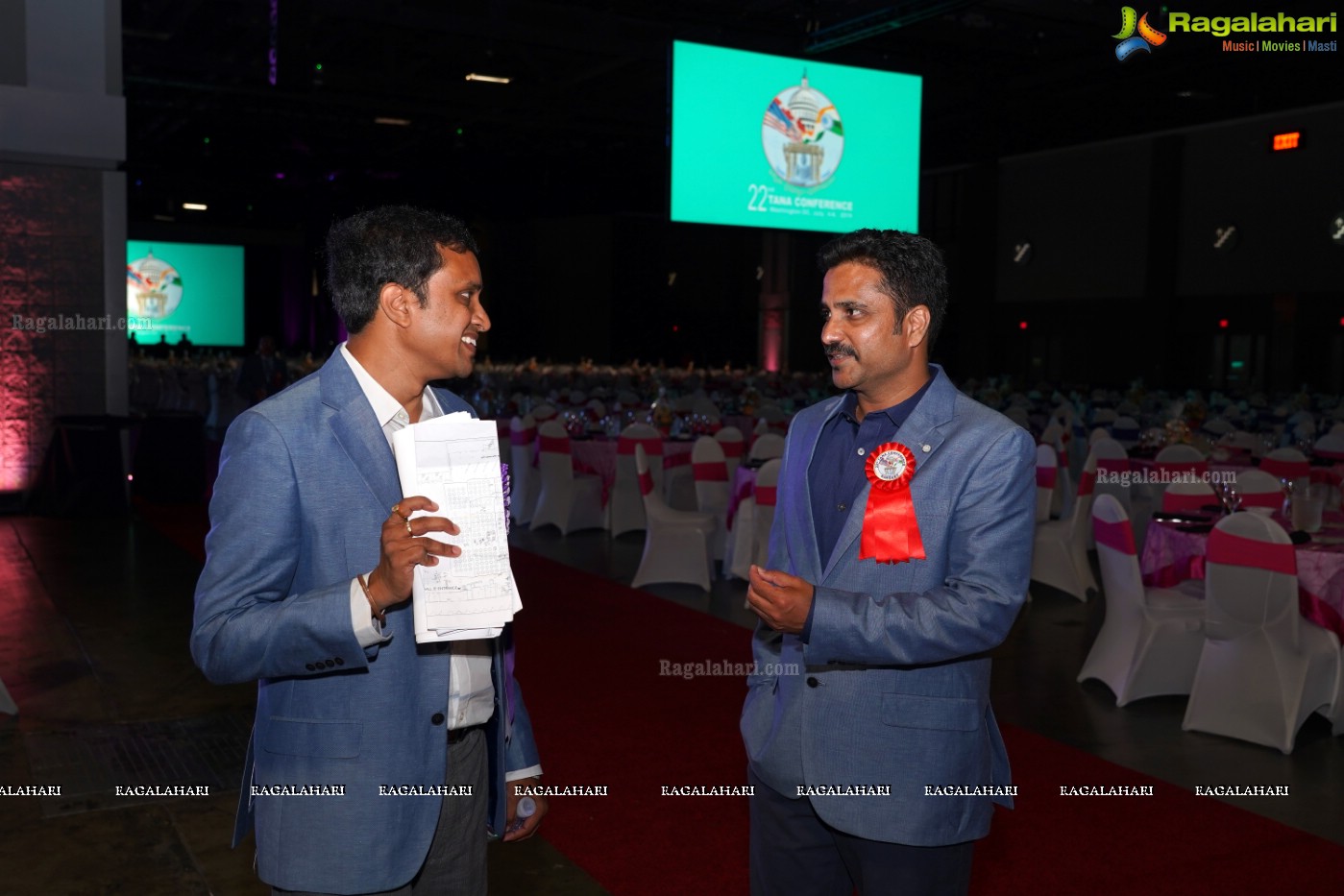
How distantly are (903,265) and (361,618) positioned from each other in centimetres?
99

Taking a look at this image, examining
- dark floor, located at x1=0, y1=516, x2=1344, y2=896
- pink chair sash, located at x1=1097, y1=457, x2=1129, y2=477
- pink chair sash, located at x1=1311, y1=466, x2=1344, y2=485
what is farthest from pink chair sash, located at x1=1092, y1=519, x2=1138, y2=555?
pink chair sash, located at x1=1097, y1=457, x2=1129, y2=477

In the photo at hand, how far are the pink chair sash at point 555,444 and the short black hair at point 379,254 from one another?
7.22 metres

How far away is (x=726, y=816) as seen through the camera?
358 centimetres

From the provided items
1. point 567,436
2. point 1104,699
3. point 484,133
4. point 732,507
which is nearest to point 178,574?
point 567,436

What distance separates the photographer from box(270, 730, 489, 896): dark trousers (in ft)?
5.47

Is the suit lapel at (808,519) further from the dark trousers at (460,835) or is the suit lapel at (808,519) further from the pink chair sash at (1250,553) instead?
the pink chair sash at (1250,553)

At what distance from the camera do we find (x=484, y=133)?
2016cm

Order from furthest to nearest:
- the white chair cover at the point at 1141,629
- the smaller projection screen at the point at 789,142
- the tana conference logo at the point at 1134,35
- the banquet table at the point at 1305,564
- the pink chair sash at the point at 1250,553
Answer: the tana conference logo at the point at 1134,35 → the smaller projection screen at the point at 789,142 → the white chair cover at the point at 1141,629 → the banquet table at the point at 1305,564 → the pink chair sash at the point at 1250,553

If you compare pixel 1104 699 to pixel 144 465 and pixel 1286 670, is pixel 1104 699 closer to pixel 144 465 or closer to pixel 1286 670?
pixel 1286 670

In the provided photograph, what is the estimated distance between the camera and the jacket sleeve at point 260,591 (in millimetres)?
1406

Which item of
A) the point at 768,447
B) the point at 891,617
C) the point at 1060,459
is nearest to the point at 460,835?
the point at 891,617

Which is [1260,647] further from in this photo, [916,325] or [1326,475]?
[916,325]

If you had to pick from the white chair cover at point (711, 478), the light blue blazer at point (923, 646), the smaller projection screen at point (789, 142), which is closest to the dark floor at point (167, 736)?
the white chair cover at point (711, 478)

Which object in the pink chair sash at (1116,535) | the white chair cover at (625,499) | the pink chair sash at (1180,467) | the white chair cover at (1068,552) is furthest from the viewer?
the white chair cover at (625,499)
